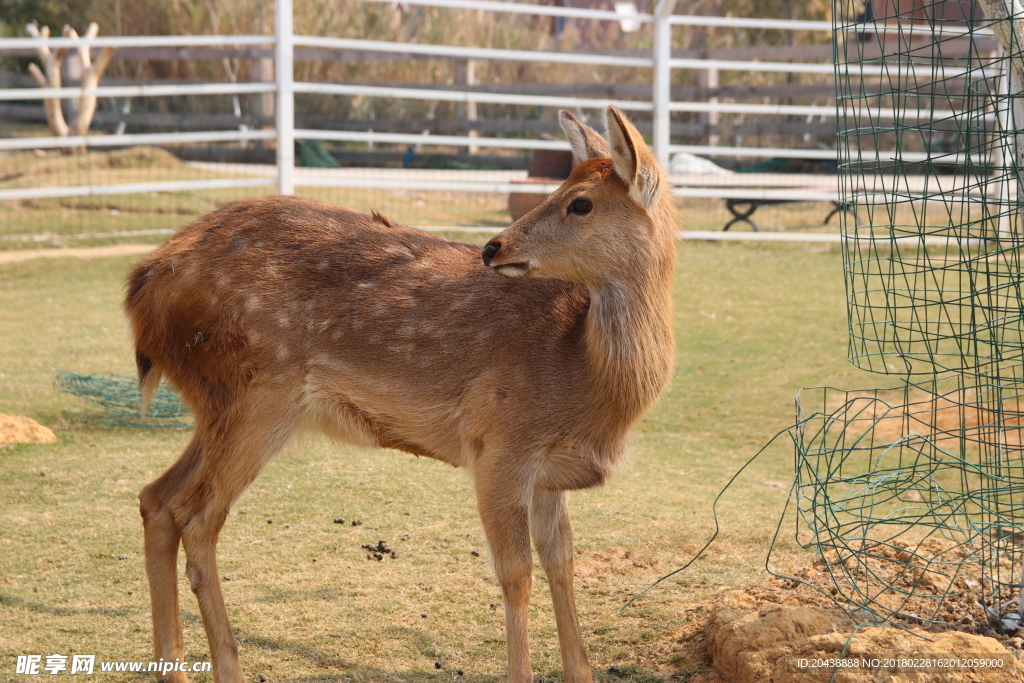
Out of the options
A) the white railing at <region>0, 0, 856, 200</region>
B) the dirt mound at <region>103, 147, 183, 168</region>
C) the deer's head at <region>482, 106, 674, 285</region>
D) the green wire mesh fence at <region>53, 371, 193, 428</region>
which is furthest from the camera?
the dirt mound at <region>103, 147, 183, 168</region>

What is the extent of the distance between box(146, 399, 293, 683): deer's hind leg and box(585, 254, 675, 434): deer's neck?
1120mm

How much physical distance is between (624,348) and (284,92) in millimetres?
8099

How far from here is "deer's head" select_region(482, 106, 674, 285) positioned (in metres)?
3.47

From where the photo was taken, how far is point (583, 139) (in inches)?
152

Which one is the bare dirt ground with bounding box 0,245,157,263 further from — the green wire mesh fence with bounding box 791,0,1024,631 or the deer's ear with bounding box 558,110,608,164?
the green wire mesh fence with bounding box 791,0,1024,631

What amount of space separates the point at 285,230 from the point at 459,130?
12061 millimetres

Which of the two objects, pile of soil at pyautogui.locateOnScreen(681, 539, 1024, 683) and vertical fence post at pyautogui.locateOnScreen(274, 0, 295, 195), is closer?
pile of soil at pyautogui.locateOnScreen(681, 539, 1024, 683)

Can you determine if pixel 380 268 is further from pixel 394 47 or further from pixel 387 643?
pixel 394 47

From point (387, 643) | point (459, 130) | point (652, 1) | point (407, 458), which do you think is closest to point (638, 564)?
point (387, 643)

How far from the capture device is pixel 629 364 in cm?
352

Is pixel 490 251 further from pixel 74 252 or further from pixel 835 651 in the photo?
pixel 74 252

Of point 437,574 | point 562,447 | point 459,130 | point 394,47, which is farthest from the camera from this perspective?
point 459,130

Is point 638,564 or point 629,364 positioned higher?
point 629,364

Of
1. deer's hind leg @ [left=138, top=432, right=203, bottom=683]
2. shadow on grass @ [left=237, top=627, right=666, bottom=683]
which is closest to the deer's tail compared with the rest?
deer's hind leg @ [left=138, top=432, right=203, bottom=683]
